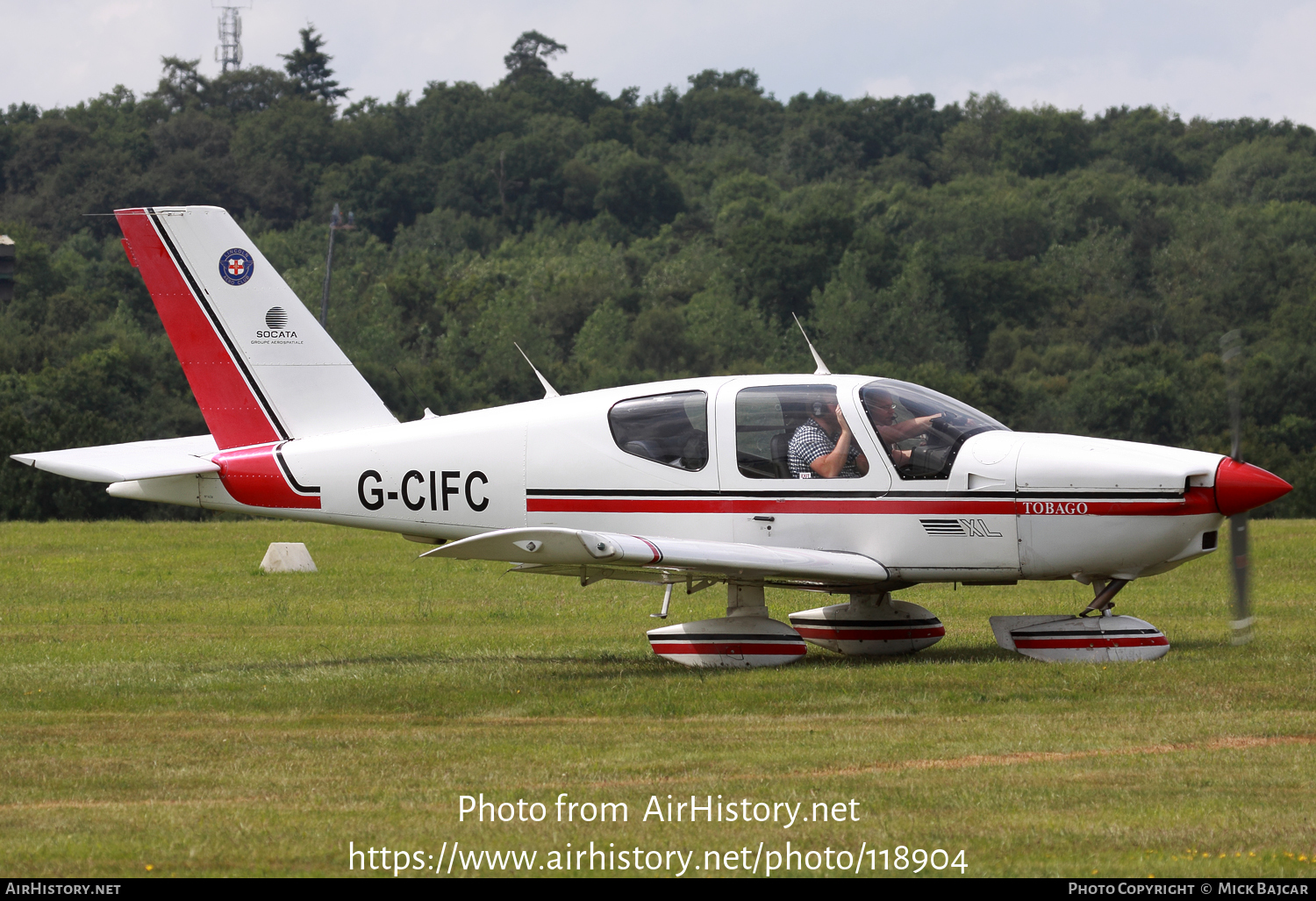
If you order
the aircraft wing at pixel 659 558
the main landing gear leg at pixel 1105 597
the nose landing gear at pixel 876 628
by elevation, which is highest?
the aircraft wing at pixel 659 558

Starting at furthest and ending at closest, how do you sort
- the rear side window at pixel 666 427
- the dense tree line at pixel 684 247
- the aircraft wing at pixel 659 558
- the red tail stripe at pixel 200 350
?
the dense tree line at pixel 684 247 < the red tail stripe at pixel 200 350 < the rear side window at pixel 666 427 < the aircraft wing at pixel 659 558

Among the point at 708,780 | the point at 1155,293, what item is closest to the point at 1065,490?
the point at 708,780

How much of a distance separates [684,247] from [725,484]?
98.0 m

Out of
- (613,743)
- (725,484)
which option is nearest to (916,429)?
(725,484)

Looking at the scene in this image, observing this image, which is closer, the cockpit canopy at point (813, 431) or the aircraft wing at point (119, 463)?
the cockpit canopy at point (813, 431)

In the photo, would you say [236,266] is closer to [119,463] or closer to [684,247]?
[119,463]

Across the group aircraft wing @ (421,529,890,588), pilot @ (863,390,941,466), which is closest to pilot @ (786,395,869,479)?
pilot @ (863,390,941,466)

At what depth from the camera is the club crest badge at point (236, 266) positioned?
13.7 meters

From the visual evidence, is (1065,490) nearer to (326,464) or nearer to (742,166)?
(326,464)

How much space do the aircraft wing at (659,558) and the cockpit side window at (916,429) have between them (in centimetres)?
77

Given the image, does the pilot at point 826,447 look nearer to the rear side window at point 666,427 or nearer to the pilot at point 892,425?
the pilot at point 892,425

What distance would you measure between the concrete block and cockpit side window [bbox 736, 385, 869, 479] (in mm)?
10915

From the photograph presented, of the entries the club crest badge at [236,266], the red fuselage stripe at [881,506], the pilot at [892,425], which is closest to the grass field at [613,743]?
the red fuselage stripe at [881,506]

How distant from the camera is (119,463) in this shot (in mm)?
13133
